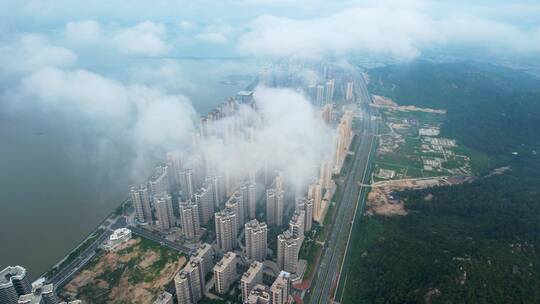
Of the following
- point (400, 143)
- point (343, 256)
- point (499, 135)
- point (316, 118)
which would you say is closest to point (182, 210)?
point (343, 256)

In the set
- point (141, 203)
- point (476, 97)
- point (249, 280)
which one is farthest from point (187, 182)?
point (476, 97)

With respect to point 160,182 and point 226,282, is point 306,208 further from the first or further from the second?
point 160,182

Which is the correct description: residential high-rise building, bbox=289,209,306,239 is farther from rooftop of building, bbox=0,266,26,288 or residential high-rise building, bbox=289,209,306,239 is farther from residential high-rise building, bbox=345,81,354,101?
residential high-rise building, bbox=345,81,354,101

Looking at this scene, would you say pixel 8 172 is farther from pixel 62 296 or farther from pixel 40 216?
pixel 62 296

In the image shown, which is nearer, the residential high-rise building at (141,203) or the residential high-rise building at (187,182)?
the residential high-rise building at (141,203)

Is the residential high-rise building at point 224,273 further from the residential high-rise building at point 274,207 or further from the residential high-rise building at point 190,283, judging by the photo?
the residential high-rise building at point 274,207

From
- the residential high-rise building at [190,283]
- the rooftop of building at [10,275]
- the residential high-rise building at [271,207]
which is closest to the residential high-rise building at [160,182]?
the residential high-rise building at [271,207]

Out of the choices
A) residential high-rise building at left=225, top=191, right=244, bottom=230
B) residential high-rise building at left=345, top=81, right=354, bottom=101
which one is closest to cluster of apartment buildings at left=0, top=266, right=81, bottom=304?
residential high-rise building at left=225, top=191, right=244, bottom=230
